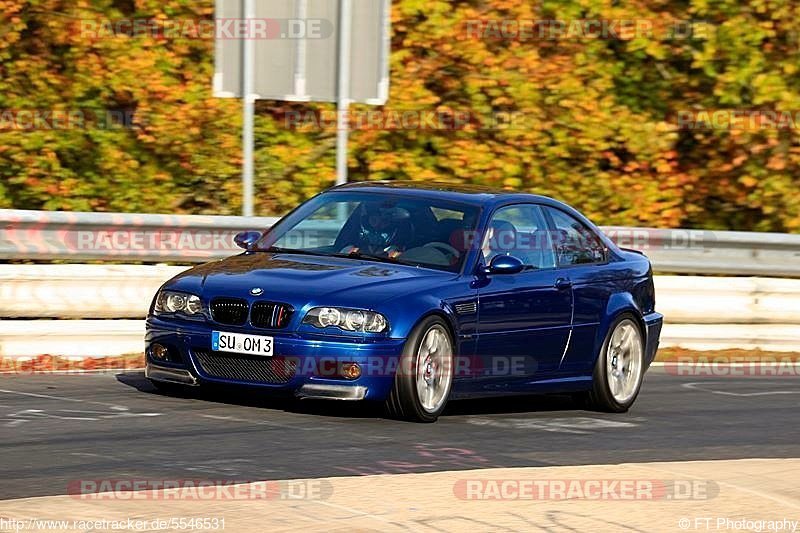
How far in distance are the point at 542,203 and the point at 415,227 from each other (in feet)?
4.22

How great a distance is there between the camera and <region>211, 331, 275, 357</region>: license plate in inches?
388

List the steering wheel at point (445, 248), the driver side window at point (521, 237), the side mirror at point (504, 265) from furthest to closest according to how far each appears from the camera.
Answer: the driver side window at point (521, 237)
the steering wheel at point (445, 248)
the side mirror at point (504, 265)

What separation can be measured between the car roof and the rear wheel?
43.2 inches

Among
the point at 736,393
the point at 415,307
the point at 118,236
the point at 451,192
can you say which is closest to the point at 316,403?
the point at 415,307

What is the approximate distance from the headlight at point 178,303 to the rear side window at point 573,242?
2.79 meters

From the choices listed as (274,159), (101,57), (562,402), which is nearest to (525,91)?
(274,159)

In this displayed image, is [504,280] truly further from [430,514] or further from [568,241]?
[430,514]

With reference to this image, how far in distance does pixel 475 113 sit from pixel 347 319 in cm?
1121

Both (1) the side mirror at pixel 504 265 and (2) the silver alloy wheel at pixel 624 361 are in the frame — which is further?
(2) the silver alloy wheel at pixel 624 361

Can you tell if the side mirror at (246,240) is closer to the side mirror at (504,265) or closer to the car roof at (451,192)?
the car roof at (451,192)

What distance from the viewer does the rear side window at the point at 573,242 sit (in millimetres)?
11711

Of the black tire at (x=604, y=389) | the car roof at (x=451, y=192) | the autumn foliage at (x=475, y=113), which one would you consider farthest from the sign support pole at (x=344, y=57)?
the autumn foliage at (x=475, y=113)

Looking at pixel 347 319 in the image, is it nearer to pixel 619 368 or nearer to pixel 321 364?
pixel 321 364

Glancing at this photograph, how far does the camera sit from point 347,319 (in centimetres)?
988
